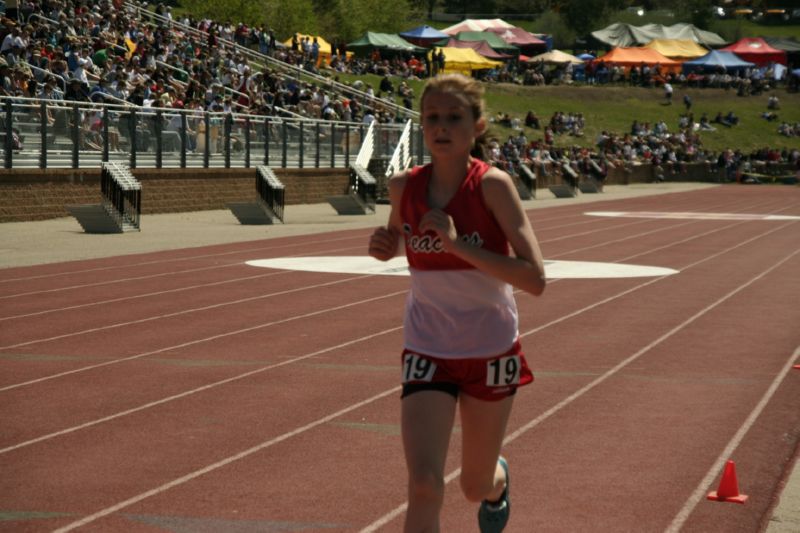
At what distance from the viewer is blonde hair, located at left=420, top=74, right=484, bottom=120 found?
4824 millimetres

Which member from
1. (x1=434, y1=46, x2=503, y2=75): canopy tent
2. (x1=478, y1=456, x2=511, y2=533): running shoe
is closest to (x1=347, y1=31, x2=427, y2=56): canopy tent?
(x1=434, y1=46, x2=503, y2=75): canopy tent

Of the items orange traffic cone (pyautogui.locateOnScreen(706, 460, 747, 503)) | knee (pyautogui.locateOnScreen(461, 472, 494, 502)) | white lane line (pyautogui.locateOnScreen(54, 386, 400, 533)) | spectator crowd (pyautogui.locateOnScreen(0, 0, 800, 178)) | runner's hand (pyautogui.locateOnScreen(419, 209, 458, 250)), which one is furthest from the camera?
spectator crowd (pyautogui.locateOnScreen(0, 0, 800, 178))

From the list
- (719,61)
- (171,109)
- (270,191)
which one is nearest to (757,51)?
(719,61)

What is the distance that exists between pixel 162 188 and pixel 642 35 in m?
56.7

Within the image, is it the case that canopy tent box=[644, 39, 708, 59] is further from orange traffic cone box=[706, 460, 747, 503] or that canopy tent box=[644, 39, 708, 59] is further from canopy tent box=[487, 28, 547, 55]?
orange traffic cone box=[706, 460, 747, 503]

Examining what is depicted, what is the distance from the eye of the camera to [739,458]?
24.4 ft

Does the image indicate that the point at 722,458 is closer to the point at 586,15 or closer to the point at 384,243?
the point at 384,243

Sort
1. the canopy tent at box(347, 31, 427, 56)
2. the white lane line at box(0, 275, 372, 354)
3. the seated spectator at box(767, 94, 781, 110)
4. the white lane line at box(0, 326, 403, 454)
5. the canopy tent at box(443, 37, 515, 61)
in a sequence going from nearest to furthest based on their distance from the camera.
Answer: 1. the white lane line at box(0, 326, 403, 454)
2. the white lane line at box(0, 275, 372, 354)
3. the canopy tent at box(347, 31, 427, 56)
4. the canopy tent at box(443, 37, 515, 61)
5. the seated spectator at box(767, 94, 781, 110)

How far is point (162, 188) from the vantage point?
30.3 m

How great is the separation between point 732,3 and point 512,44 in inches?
2772

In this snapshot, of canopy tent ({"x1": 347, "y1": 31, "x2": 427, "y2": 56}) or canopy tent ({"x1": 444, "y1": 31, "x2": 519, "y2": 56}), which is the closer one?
canopy tent ({"x1": 347, "y1": 31, "x2": 427, "y2": 56})

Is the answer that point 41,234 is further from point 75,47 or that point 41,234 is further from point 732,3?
point 732,3

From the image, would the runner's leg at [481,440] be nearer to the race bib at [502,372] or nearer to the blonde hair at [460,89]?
the race bib at [502,372]

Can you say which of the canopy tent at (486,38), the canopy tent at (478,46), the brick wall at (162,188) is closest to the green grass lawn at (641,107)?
the canopy tent at (478,46)
